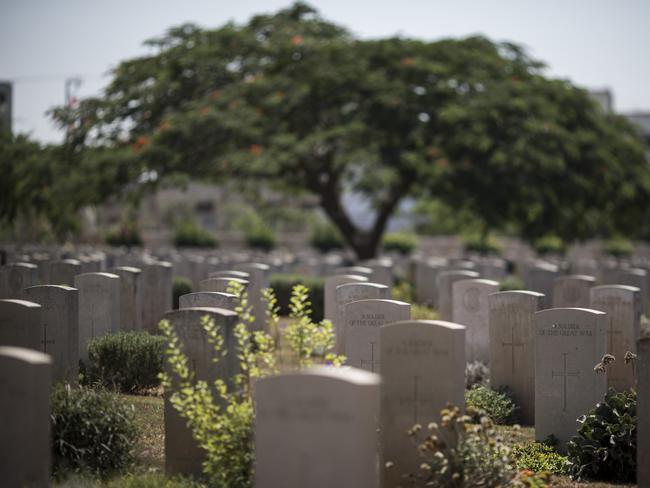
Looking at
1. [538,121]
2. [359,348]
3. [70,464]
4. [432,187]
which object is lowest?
[70,464]

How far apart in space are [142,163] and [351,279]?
37.9ft

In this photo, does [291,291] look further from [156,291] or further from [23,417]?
[23,417]

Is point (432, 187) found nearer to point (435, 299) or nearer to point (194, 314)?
point (435, 299)

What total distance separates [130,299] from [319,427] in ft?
27.6

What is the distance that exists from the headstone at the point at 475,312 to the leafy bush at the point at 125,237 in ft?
109

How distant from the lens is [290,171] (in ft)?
85.0

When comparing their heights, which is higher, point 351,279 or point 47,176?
point 47,176

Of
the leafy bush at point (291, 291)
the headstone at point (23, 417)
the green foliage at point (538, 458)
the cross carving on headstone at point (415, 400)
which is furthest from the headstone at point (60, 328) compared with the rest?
the leafy bush at point (291, 291)

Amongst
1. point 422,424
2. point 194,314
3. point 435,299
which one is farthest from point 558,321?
point 435,299

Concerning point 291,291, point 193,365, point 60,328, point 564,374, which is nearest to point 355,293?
point 564,374

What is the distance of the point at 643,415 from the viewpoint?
805 centimetres

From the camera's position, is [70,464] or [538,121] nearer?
[70,464]

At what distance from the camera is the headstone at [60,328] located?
33.8 feet

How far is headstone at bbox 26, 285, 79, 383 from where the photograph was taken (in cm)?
1029
